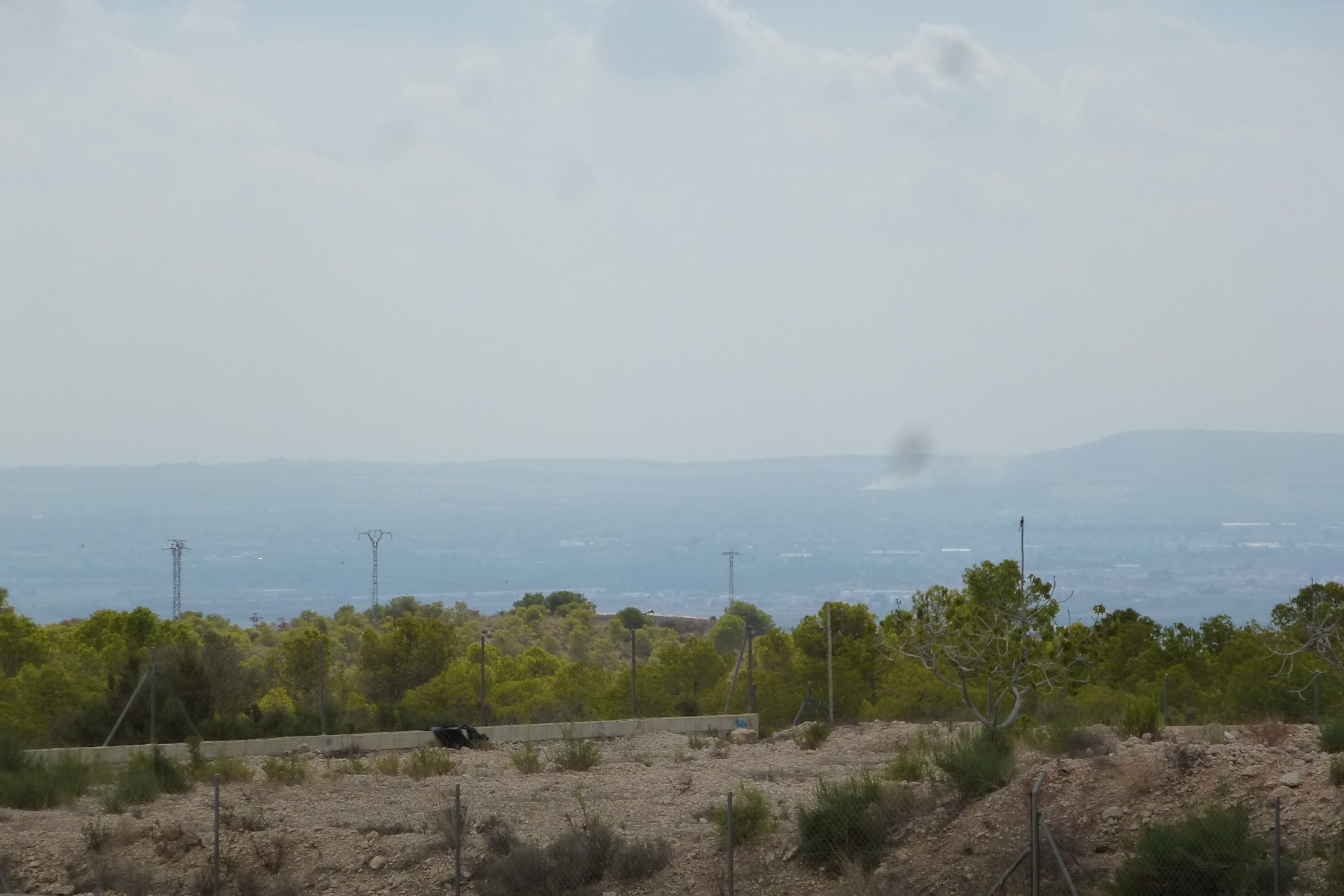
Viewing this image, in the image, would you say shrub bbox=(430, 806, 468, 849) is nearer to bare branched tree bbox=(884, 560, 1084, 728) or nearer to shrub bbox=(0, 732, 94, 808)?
shrub bbox=(0, 732, 94, 808)

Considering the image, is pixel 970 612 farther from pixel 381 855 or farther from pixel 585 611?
pixel 585 611

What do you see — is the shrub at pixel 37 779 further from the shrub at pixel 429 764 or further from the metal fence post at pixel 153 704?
the shrub at pixel 429 764

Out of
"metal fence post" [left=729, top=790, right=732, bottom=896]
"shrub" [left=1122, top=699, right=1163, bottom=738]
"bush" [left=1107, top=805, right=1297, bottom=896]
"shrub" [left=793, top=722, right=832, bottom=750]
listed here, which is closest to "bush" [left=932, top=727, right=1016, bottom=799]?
"bush" [left=1107, top=805, right=1297, bottom=896]

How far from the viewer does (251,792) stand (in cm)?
2388

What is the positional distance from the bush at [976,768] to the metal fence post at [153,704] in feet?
52.3

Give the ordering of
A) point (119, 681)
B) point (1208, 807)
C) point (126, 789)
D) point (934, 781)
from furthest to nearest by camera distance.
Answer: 1. point (119, 681)
2. point (126, 789)
3. point (934, 781)
4. point (1208, 807)

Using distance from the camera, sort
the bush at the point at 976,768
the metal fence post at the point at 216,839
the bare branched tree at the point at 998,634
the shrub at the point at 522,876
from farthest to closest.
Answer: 1. the bare branched tree at the point at 998,634
2. the bush at the point at 976,768
3. the shrub at the point at 522,876
4. the metal fence post at the point at 216,839

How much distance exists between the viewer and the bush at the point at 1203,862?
14336 millimetres

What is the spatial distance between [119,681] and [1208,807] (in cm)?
2669

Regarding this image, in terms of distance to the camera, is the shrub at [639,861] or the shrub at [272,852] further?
the shrub at [272,852]

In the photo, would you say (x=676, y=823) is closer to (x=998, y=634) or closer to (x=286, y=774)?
(x=286, y=774)

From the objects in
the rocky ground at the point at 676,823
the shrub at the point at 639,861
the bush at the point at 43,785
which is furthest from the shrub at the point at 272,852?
the bush at the point at 43,785

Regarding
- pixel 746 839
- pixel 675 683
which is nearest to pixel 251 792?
pixel 746 839

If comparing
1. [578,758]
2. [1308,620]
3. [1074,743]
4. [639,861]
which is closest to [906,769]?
[1074,743]
